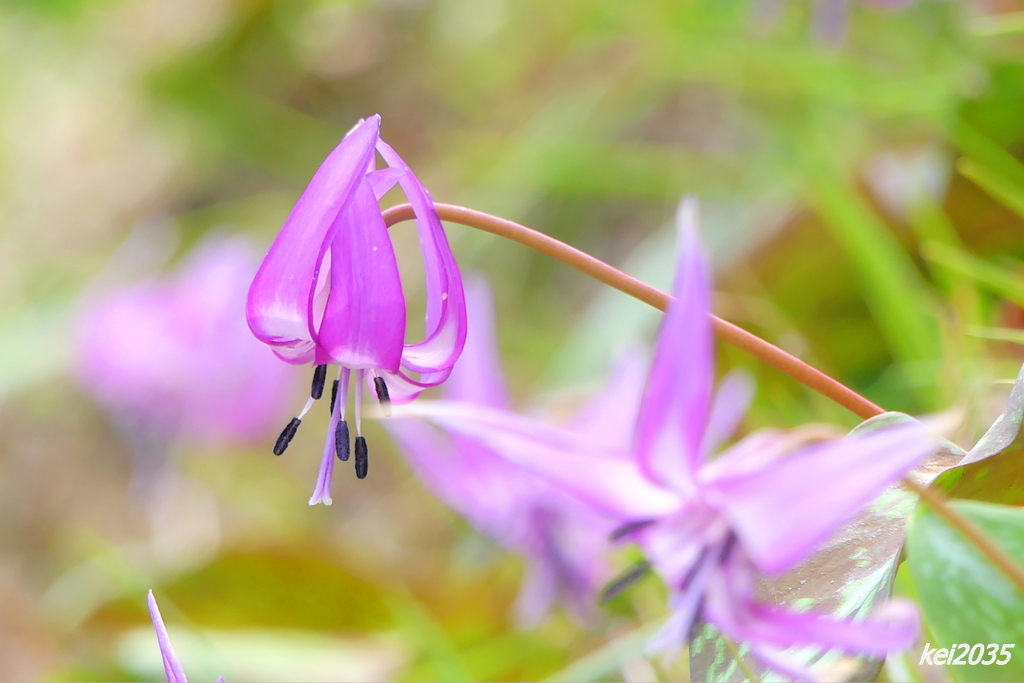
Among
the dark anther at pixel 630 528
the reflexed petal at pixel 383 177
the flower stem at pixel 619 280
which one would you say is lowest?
the dark anther at pixel 630 528

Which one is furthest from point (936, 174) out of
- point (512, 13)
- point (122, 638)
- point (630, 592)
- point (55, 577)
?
point (55, 577)

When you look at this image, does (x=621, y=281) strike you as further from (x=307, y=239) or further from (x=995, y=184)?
(x=995, y=184)

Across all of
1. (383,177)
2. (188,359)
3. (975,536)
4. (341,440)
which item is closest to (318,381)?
(341,440)

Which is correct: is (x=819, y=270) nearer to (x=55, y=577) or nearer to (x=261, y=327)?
(x=261, y=327)

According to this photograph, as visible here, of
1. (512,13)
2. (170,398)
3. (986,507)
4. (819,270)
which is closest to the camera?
(986,507)

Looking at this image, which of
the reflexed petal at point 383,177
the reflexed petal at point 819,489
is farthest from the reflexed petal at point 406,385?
the reflexed petal at point 819,489

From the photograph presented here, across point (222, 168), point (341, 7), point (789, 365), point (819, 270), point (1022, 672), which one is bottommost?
point (1022, 672)

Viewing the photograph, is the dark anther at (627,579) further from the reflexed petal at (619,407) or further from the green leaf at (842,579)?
the reflexed petal at (619,407)
